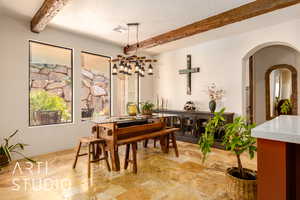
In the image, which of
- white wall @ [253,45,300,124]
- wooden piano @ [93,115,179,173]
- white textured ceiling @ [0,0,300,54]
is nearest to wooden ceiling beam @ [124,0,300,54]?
white textured ceiling @ [0,0,300,54]

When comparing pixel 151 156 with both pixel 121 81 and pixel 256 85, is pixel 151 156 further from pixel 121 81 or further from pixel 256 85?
pixel 256 85

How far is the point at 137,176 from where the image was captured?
2641 millimetres

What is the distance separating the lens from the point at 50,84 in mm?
3857

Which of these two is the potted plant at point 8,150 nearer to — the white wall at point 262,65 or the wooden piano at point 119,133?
the wooden piano at point 119,133

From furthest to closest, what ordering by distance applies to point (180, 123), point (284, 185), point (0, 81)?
point (180, 123) < point (0, 81) < point (284, 185)

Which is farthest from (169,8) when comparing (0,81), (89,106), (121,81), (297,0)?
(0,81)

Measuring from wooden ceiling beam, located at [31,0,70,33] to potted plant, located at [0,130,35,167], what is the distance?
2.11 metres

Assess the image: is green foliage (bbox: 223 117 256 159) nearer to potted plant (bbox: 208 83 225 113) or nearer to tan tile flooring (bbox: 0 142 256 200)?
tan tile flooring (bbox: 0 142 256 200)

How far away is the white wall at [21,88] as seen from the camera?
3174 mm

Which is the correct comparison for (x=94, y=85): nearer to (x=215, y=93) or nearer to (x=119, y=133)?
(x=119, y=133)

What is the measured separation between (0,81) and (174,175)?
3.59 m

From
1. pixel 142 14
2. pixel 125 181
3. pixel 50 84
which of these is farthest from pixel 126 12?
pixel 125 181

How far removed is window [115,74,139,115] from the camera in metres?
5.10

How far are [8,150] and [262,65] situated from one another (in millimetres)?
6972
